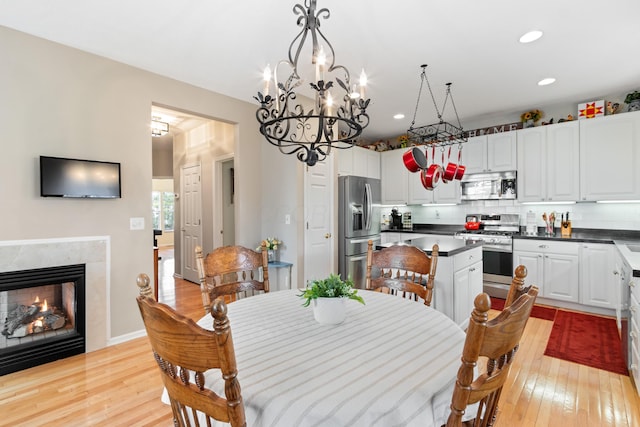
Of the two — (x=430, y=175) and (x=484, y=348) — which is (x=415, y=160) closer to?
(x=430, y=175)

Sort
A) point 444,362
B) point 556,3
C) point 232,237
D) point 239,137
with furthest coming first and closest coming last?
point 232,237
point 239,137
point 556,3
point 444,362

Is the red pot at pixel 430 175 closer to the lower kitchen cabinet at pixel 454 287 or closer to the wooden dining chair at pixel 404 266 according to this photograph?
the lower kitchen cabinet at pixel 454 287

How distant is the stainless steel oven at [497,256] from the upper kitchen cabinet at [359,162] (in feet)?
6.32

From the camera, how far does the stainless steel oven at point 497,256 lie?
4.14 m

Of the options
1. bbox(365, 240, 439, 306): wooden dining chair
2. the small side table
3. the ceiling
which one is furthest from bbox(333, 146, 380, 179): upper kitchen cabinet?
bbox(365, 240, 439, 306): wooden dining chair

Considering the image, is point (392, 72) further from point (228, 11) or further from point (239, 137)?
point (239, 137)

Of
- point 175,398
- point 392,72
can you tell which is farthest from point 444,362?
point 392,72

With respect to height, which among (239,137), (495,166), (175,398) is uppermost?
(239,137)

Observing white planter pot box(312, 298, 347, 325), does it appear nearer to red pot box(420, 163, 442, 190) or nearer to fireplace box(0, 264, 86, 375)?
red pot box(420, 163, 442, 190)

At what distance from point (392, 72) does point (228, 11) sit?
1709 mm

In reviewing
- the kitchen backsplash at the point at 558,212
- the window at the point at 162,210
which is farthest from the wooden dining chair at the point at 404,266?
the window at the point at 162,210

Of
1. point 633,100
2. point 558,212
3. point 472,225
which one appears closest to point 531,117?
point 633,100

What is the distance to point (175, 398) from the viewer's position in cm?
85

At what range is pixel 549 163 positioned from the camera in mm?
4113
